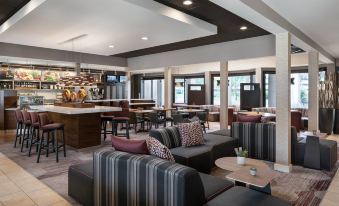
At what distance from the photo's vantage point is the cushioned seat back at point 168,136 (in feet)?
13.6

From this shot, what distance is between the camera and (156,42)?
22.6 feet

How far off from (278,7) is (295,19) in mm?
815

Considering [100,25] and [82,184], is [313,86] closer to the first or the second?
[100,25]

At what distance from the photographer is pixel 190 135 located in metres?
4.34

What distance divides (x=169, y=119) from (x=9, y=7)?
18.6 feet

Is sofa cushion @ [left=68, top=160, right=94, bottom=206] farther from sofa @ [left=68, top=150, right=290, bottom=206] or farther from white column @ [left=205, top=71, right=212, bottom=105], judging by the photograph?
white column @ [left=205, top=71, right=212, bottom=105]

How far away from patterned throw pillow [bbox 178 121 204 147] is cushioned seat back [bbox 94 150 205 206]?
6.46ft

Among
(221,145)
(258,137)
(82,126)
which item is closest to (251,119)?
(258,137)

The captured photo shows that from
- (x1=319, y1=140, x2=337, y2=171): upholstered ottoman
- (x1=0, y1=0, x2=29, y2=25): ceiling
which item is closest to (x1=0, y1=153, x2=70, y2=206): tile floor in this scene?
(x1=0, y1=0, x2=29, y2=25): ceiling

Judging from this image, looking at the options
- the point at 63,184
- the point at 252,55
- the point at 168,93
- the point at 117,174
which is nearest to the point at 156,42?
the point at 252,55

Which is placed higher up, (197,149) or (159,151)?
(159,151)

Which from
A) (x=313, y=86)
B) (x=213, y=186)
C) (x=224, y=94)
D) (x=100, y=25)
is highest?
(x=100, y=25)

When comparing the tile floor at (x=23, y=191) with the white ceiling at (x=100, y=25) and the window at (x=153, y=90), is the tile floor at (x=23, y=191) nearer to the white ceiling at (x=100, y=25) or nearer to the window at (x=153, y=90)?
the white ceiling at (x=100, y=25)

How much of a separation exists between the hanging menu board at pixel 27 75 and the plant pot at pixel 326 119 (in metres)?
10.5
